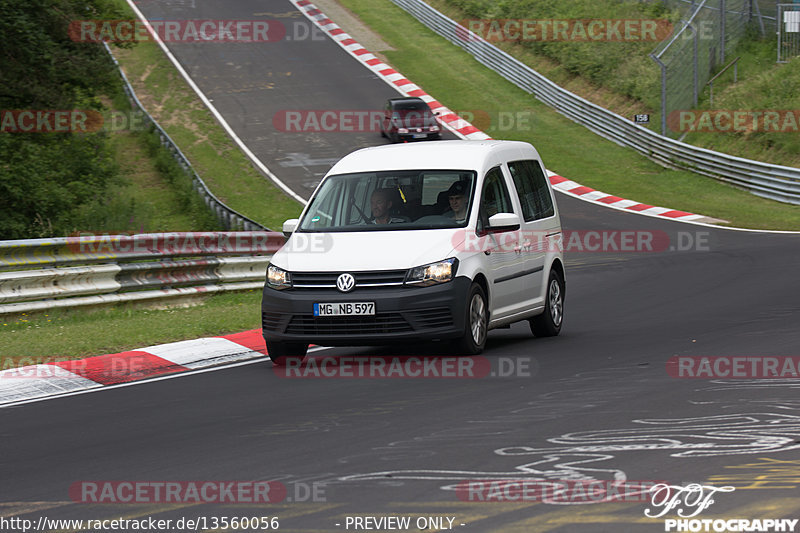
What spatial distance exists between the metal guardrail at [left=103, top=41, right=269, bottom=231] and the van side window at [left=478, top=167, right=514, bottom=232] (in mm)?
9845

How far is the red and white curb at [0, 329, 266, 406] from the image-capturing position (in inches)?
368

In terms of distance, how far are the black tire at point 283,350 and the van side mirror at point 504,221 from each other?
2083 mm

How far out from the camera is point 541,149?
36375 millimetres

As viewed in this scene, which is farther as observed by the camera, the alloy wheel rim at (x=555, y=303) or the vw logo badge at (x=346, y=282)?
the alloy wheel rim at (x=555, y=303)

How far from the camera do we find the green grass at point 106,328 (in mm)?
10961

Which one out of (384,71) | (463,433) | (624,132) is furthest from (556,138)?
(463,433)

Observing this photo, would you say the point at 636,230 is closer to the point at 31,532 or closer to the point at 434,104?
the point at 434,104

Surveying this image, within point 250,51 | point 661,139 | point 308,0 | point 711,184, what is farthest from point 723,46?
point 308,0

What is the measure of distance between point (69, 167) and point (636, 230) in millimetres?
13362

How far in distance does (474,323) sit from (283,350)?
1.77 m

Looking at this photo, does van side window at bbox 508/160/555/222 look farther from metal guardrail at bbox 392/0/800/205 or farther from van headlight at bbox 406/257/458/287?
metal guardrail at bbox 392/0/800/205

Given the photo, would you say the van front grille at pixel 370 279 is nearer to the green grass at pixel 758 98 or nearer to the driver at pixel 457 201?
the driver at pixel 457 201
